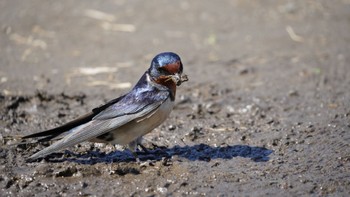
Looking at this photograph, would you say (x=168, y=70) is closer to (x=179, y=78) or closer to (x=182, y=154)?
(x=179, y=78)

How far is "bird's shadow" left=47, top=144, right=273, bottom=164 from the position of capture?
528 cm

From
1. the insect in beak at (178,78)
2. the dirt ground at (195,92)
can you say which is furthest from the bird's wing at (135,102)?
the dirt ground at (195,92)

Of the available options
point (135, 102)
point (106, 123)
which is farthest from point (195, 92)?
point (106, 123)

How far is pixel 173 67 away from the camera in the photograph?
493cm

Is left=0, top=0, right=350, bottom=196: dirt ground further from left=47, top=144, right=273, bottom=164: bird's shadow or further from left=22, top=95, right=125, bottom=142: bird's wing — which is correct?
left=22, top=95, right=125, bottom=142: bird's wing

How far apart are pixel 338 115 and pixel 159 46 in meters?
3.48

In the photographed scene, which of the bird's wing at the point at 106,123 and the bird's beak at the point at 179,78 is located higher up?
the bird's beak at the point at 179,78

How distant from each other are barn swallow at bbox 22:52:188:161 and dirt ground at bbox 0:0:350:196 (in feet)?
0.82

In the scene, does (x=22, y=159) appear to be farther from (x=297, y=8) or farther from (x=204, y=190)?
(x=297, y=8)

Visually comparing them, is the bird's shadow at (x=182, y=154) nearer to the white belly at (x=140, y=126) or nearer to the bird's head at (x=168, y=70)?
the white belly at (x=140, y=126)

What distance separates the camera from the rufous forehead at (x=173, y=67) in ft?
16.1

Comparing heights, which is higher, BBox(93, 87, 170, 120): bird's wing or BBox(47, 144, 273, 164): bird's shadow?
BBox(93, 87, 170, 120): bird's wing

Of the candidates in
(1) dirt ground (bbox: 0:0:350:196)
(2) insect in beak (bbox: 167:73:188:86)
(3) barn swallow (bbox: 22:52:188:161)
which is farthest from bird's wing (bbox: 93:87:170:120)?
(1) dirt ground (bbox: 0:0:350:196)

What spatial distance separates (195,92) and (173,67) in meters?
2.41
